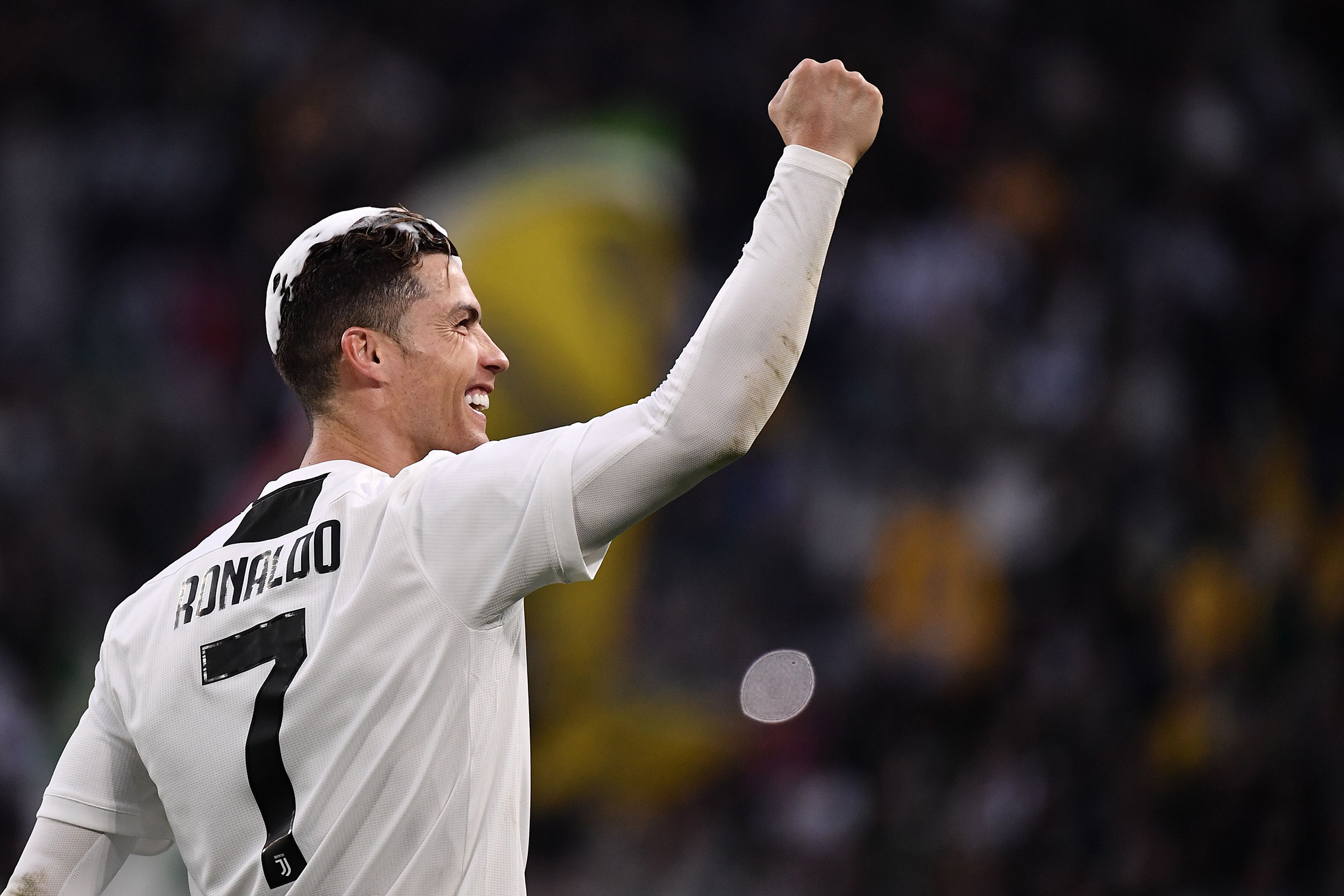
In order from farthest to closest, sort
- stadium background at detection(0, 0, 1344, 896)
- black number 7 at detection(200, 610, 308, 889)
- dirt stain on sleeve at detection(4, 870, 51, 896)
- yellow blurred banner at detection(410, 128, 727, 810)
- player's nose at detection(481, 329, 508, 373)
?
1. yellow blurred banner at detection(410, 128, 727, 810)
2. stadium background at detection(0, 0, 1344, 896)
3. player's nose at detection(481, 329, 508, 373)
4. dirt stain on sleeve at detection(4, 870, 51, 896)
5. black number 7 at detection(200, 610, 308, 889)

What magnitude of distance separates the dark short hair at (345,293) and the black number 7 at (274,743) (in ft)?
1.18

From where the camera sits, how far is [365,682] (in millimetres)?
1796

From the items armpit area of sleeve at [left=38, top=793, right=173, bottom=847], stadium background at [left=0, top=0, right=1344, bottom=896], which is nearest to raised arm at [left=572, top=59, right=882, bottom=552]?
armpit area of sleeve at [left=38, top=793, right=173, bottom=847]

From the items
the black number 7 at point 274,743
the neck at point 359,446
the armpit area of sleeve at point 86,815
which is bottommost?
the armpit area of sleeve at point 86,815

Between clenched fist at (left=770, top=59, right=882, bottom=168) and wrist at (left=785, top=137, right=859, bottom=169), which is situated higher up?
clenched fist at (left=770, top=59, right=882, bottom=168)

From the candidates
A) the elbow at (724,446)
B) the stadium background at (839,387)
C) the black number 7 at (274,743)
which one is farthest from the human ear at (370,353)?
the stadium background at (839,387)

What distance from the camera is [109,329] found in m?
7.52

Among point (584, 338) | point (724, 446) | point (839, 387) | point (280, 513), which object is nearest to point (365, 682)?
point (280, 513)

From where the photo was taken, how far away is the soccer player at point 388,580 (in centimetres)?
165

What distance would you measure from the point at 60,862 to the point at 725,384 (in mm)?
1159

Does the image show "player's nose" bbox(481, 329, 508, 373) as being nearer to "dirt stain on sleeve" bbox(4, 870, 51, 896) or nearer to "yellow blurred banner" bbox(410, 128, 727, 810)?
"dirt stain on sleeve" bbox(4, 870, 51, 896)

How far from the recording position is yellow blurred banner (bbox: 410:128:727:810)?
6500 mm

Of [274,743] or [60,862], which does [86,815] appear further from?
[274,743]

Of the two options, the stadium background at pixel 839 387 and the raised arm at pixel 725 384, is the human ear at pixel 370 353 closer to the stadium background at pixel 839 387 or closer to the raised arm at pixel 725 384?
the raised arm at pixel 725 384
